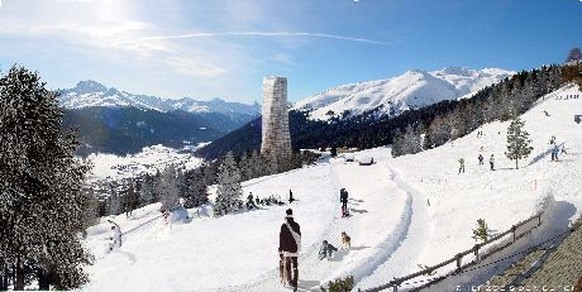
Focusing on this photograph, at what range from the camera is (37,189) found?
2128 cm

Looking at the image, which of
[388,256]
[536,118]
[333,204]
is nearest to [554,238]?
[388,256]

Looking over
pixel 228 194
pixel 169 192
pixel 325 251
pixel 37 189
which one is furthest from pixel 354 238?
pixel 169 192

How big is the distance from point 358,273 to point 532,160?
136ft

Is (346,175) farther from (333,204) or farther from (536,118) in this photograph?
(536,118)

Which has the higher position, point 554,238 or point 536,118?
point 536,118

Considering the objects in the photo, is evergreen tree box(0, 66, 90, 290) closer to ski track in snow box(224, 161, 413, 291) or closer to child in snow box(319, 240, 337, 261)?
ski track in snow box(224, 161, 413, 291)

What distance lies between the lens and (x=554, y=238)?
1884 centimetres

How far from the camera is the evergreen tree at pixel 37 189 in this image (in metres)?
20.2

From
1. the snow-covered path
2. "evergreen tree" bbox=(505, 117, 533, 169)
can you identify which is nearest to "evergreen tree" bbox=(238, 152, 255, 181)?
"evergreen tree" bbox=(505, 117, 533, 169)

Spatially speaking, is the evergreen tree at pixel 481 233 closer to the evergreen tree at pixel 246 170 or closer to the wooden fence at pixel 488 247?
the wooden fence at pixel 488 247

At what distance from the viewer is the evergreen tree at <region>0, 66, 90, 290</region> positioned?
20.2m

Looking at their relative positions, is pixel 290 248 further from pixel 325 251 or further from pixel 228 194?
pixel 228 194

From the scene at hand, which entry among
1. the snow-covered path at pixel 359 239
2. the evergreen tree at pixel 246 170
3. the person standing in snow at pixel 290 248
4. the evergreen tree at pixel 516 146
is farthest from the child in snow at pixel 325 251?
the evergreen tree at pixel 246 170

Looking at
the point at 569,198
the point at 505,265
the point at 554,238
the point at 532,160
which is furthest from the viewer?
the point at 532,160
